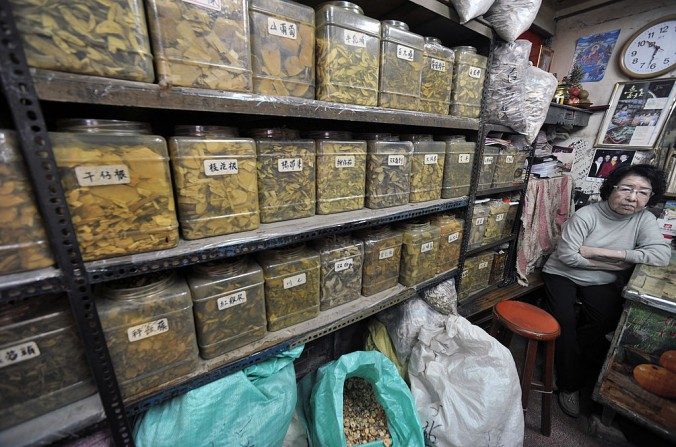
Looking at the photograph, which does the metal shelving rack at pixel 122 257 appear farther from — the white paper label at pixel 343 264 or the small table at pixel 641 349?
the small table at pixel 641 349

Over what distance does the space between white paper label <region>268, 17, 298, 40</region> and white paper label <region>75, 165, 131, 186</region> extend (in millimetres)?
562

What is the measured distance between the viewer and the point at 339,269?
44.9 inches

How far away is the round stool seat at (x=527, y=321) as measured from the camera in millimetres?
1387

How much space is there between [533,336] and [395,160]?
117cm

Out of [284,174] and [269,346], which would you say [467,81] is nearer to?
[284,174]

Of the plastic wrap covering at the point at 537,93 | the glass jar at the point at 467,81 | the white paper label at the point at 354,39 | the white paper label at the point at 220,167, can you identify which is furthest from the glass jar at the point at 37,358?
the plastic wrap covering at the point at 537,93

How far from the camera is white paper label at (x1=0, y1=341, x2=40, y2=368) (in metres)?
0.60

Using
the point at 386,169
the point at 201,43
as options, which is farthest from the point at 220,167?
the point at 386,169

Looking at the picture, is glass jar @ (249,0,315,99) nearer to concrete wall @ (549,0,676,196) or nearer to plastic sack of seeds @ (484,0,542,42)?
plastic sack of seeds @ (484,0,542,42)

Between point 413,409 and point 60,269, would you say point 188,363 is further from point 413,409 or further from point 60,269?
point 413,409

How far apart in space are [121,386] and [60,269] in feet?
1.27

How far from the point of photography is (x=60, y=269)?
58 centimetres

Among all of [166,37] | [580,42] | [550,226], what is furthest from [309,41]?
[580,42]

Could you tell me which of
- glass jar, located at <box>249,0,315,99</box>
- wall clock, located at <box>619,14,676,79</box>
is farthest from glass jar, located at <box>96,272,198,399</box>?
wall clock, located at <box>619,14,676,79</box>
